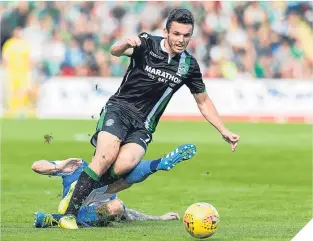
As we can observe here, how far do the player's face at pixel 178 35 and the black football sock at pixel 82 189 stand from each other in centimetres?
160

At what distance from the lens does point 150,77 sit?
10305 millimetres

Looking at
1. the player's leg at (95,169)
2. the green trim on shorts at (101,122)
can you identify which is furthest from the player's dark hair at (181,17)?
the player's leg at (95,169)

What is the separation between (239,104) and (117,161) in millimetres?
18204

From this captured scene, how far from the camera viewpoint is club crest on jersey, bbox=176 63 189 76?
10352 millimetres

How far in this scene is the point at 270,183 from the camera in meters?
15.0

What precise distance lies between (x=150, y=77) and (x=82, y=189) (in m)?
1.46

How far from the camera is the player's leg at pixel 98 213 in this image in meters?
9.98

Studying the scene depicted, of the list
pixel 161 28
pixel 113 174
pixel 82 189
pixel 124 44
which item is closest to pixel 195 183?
pixel 113 174

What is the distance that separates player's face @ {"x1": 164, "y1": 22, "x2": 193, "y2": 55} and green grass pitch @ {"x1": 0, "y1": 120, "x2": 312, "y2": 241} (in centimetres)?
150

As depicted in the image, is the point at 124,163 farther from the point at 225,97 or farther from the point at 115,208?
the point at 225,97

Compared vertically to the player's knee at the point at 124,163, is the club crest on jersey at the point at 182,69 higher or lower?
higher

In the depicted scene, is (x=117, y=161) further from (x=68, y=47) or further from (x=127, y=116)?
(x=68, y=47)

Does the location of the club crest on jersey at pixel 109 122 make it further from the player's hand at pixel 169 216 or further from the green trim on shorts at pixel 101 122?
the player's hand at pixel 169 216

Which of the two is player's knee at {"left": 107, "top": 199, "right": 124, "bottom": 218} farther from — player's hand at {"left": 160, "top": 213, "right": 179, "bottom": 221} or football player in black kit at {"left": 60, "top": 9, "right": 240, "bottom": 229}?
player's hand at {"left": 160, "top": 213, "right": 179, "bottom": 221}
